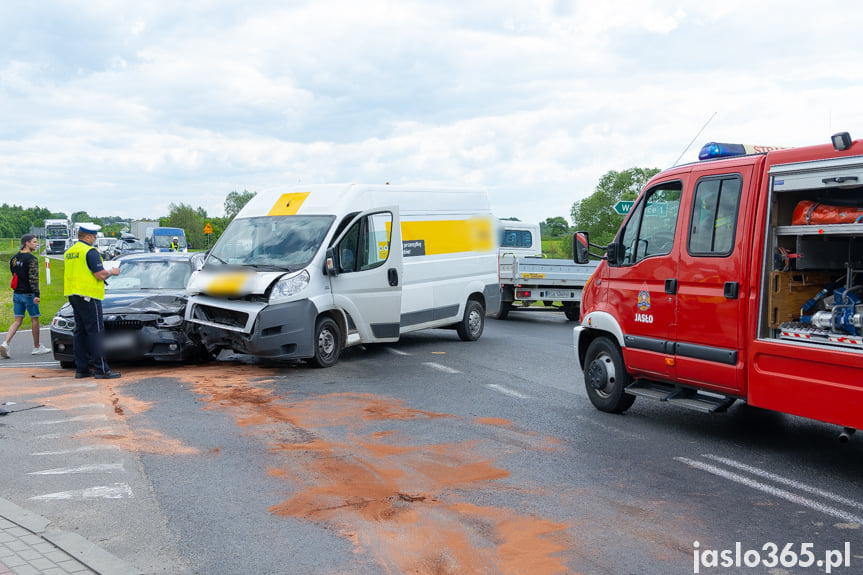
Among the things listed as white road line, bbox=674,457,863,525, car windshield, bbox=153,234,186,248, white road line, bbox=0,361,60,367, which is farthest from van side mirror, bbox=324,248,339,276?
car windshield, bbox=153,234,186,248

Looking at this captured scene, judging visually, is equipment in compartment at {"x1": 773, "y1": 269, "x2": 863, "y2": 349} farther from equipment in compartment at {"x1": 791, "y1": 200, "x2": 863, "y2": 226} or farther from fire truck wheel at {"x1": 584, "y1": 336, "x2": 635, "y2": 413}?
fire truck wheel at {"x1": 584, "y1": 336, "x2": 635, "y2": 413}

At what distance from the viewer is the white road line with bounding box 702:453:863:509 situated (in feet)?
17.7

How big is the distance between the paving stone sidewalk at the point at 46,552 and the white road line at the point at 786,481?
440 cm

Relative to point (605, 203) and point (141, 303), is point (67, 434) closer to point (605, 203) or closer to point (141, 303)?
Result: point (141, 303)

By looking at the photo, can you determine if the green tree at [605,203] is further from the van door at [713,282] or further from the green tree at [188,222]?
the van door at [713,282]

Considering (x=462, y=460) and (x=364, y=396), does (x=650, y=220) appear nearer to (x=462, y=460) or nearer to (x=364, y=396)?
(x=462, y=460)

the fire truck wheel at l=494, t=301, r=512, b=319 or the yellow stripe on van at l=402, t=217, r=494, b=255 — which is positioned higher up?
the yellow stripe on van at l=402, t=217, r=494, b=255

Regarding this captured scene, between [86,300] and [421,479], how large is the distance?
6373mm

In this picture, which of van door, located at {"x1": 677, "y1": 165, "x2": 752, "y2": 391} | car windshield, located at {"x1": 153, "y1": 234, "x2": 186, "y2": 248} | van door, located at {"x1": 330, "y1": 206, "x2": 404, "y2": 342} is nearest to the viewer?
van door, located at {"x1": 677, "y1": 165, "x2": 752, "y2": 391}

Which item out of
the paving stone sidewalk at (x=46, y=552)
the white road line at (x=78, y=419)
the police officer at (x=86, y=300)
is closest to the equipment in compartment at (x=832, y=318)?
the paving stone sidewalk at (x=46, y=552)

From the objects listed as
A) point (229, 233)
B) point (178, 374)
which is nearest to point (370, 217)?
point (229, 233)

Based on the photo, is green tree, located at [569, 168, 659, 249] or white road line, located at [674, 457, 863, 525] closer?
white road line, located at [674, 457, 863, 525]

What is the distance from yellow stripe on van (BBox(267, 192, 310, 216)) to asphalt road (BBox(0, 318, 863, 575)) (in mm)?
3203

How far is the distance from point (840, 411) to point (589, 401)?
3598 mm
